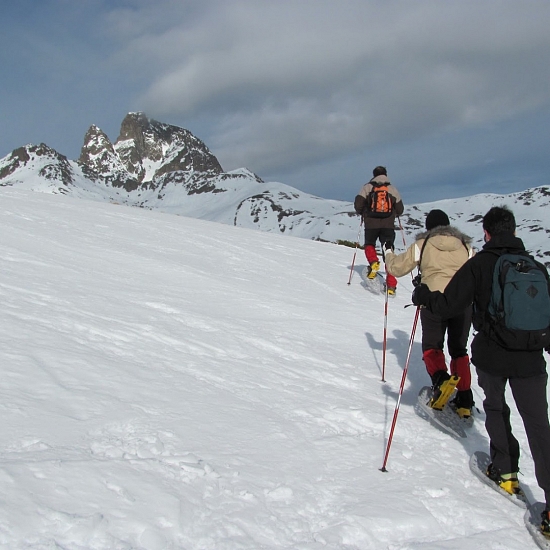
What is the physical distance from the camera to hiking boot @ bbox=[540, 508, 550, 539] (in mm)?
3713

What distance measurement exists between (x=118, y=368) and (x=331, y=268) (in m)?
10.1

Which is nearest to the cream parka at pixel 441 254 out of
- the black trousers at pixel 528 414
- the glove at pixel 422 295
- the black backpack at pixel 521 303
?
the glove at pixel 422 295

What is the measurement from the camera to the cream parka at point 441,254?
5.84 metres

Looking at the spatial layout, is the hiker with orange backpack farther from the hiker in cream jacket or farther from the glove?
the glove

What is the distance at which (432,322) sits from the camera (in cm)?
600

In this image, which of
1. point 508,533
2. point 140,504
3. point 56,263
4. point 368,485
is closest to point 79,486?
point 140,504

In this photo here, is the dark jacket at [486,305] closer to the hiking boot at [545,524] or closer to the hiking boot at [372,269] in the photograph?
the hiking boot at [545,524]

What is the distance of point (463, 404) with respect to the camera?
5.77 m

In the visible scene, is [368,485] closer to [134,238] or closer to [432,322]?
[432,322]

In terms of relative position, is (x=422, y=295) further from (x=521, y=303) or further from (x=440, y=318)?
(x=440, y=318)

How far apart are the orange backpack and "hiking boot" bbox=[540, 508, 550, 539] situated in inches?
319

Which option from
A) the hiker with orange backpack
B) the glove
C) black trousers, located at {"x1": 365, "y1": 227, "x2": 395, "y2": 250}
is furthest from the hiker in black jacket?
black trousers, located at {"x1": 365, "y1": 227, "x2": 395, "y2": 250}

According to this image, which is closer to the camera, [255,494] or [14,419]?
[255,494]

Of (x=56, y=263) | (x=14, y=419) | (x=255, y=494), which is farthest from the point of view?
(x=56, y=263)
